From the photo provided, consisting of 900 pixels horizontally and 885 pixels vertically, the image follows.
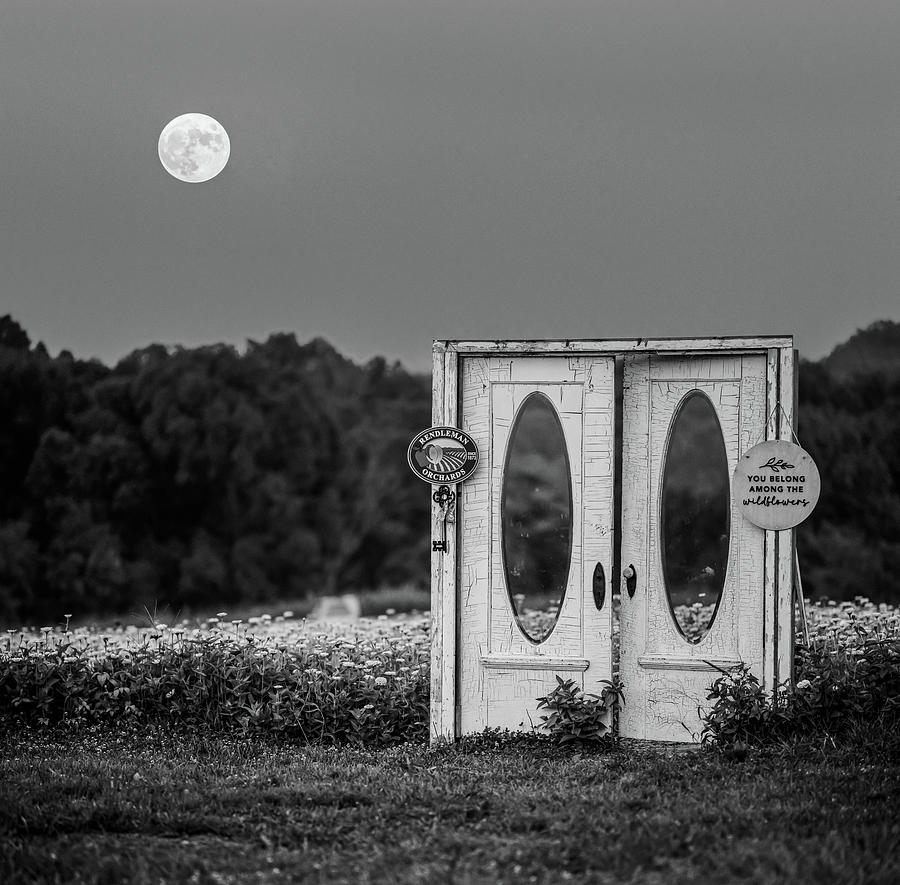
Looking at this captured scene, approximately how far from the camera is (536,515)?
7.90m

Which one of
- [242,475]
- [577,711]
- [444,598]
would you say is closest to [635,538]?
[577,711]

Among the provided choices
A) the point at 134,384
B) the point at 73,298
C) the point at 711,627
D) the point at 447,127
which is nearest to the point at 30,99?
the point at 73,298

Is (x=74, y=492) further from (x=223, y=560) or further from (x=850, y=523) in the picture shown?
(x=850, y=523)

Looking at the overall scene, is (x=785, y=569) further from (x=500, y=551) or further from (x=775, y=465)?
(x=500, y=551)

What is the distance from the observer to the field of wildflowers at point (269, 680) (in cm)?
796

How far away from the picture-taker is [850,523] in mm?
19109

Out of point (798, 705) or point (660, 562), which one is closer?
point (798, 705)

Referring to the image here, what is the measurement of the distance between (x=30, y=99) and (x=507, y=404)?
1443 cm

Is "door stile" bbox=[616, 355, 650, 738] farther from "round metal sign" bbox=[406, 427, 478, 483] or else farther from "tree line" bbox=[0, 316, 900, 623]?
"tree line" bbox=[0, 316, 900, 623]

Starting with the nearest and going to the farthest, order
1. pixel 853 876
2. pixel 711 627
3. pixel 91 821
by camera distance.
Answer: pixel 853 876 < pixel 91 821 < pixel 711 627

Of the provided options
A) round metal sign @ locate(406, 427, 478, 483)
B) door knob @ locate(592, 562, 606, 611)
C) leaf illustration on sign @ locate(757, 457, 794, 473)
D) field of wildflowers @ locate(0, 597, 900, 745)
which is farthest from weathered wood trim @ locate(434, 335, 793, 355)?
field of wildflowers @ locate(0, 597, 900, 745)

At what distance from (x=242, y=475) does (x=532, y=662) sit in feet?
52.2

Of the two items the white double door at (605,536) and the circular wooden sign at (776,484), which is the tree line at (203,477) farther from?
the circular wooden sign at (776,484)

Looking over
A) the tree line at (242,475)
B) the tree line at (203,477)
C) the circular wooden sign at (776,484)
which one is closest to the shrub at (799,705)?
the circular wooden sign at (776,484)
